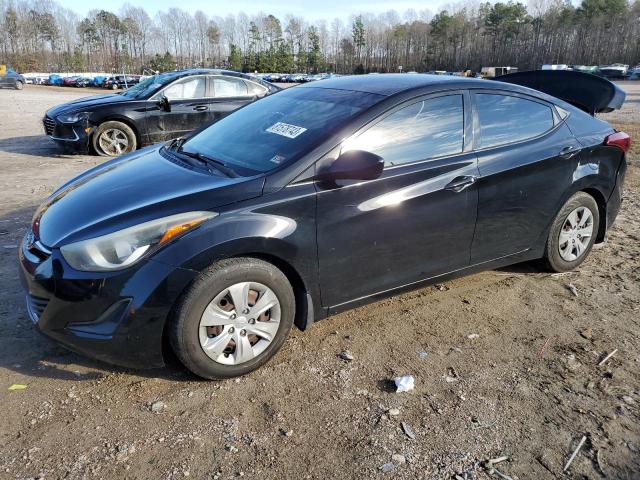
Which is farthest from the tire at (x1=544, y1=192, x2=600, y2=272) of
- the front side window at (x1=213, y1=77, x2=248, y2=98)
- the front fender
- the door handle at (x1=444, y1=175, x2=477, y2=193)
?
the front side window at (x1=213, y1=77, x2=248, y2=98)

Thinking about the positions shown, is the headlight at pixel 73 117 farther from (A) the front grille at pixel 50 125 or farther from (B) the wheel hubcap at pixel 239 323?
(B) the wheel hubcap at pixel 239 323

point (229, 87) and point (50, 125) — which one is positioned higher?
point (229, 87)

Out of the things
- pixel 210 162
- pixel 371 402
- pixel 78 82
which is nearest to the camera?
pixel 371 402

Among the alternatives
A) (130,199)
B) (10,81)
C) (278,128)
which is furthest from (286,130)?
(10,81)

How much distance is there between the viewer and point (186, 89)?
9789 mm

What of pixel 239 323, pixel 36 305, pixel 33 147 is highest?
pixel 36 305

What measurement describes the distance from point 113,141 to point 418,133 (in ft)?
24.8

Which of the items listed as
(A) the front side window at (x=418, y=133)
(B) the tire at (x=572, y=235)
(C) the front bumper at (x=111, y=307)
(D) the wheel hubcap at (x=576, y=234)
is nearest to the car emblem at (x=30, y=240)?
(C) the front bumper at (x=111, y=307)

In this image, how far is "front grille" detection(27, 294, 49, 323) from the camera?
280cm

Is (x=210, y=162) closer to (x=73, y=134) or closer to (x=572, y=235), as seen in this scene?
(x=572, y=235)

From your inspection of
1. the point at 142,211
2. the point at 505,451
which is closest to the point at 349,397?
the point at 505,451

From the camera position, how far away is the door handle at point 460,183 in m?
3.52

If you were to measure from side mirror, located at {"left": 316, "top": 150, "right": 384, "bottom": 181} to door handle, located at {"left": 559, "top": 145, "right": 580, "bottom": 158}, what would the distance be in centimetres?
192

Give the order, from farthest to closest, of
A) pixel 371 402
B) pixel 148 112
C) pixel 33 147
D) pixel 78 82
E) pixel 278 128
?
pixel 78 82 → pixel 33 147 → pixel 148 112 → pixel 278 128 → pixel 371 402
